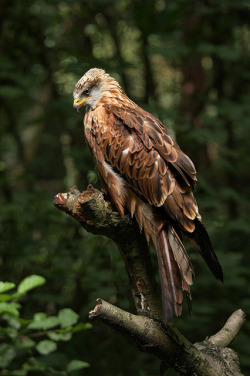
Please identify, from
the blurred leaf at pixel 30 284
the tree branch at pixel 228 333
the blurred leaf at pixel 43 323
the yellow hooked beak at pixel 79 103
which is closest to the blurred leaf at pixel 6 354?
the blurred leaf at pixel 43 323

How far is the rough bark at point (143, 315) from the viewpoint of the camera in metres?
2.47

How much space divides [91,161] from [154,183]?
2379 mm

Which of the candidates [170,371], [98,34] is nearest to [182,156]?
Answer: [170,371]

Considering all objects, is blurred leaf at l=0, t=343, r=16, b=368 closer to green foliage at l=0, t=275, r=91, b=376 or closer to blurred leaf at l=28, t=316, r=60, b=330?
green foliage at l=0, t=275, r=91, b=376

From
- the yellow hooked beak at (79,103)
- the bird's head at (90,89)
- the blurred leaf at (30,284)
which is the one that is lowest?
the blurred leaf at (30,284)

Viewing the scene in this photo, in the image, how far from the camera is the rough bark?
97.4 inches

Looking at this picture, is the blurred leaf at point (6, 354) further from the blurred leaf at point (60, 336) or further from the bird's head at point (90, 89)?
the bird's head at point (90, 89)

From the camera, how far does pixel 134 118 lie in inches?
129

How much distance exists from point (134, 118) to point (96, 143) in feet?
1.03

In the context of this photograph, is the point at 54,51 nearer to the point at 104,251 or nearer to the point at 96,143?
the point at 104,251

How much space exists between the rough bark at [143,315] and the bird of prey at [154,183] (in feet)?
0.42

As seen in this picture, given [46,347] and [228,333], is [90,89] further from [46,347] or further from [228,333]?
[228,333]

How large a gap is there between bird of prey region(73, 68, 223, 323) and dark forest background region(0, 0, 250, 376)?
1.40 m

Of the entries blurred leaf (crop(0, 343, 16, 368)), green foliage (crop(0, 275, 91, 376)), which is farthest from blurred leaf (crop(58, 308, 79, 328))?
blurred leaf (crop(0, 343, 16, 368))
